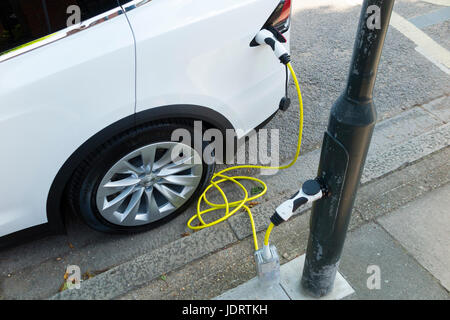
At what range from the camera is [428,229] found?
252cm

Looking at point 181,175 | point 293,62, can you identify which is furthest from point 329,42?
point 181,175

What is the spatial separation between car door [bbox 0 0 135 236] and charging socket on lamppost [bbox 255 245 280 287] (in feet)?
3.26

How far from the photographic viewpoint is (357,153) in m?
1.60

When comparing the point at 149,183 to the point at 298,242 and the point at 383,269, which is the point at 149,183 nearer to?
the point at 298,242

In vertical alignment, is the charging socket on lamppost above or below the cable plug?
below

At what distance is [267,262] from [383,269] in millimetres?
752

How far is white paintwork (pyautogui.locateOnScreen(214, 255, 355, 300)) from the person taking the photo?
7.34 feet

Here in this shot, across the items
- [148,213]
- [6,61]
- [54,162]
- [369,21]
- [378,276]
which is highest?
[369,21]

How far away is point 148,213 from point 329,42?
2.81 m

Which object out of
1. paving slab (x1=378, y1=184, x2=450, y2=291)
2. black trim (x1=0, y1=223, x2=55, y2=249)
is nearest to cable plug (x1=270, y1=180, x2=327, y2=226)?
paving slab (x1=378, y1=184, x2=450, y2=291)

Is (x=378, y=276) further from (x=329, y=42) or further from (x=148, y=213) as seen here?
(x=329, y=42)

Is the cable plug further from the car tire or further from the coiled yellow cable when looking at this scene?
the car tire

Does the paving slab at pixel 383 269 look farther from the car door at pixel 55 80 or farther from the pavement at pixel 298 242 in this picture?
the car door at pixel 55 80

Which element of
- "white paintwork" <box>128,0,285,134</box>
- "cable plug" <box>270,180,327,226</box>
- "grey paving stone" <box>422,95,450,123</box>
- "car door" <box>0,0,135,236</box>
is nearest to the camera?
"cable plug" <box>270,180,327,226</box>
